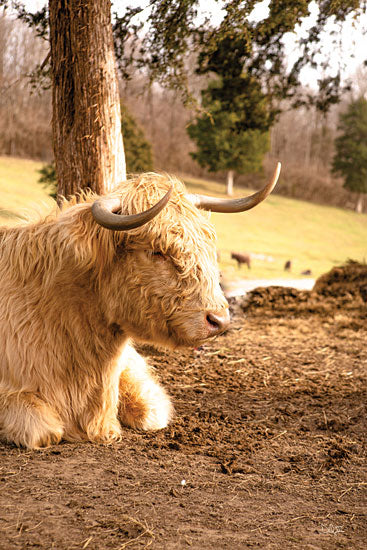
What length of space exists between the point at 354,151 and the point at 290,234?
559cm

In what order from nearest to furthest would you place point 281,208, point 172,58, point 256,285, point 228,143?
1. point 172,58
2. point 256,285
3. point 228,143
4. point 281,208

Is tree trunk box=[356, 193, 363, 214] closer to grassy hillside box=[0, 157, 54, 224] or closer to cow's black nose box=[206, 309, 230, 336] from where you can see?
grassy hillside box=[0, 157, 54, 224]

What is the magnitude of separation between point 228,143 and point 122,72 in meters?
10.2

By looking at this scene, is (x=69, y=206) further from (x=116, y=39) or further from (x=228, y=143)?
(x=228, y=143)

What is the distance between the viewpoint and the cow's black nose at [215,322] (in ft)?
9.16

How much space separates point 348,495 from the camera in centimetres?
273

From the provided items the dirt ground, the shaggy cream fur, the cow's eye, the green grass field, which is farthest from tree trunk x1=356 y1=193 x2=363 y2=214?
the cow's eye

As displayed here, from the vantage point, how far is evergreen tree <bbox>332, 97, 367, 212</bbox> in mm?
19047

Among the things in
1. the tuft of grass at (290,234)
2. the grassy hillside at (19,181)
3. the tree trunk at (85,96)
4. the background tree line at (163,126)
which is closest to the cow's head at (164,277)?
the background tree line at (163,126)

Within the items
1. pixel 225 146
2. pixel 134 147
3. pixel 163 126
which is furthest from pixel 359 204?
pixel 134 147

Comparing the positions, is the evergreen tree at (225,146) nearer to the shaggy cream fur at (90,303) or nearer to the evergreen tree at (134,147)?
the evergreen tree at (134,147)

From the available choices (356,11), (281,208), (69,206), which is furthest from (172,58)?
(281,208)

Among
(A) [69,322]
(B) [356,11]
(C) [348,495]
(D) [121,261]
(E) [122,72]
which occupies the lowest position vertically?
(C) [348,495]

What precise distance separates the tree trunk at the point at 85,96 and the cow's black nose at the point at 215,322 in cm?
203
